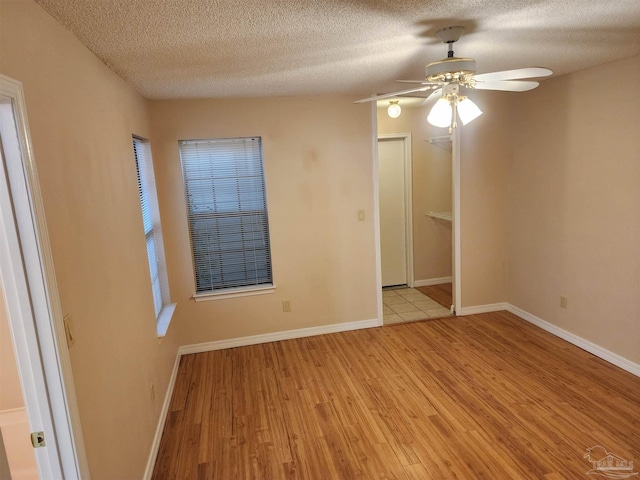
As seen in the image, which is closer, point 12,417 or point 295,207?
point 12,417

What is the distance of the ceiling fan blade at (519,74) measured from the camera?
1.93 metres

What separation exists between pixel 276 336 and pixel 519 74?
3.10 metres

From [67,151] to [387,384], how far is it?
8.75 feet

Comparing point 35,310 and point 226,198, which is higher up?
point 226,198

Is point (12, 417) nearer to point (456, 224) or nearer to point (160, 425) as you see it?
point (160, 425)

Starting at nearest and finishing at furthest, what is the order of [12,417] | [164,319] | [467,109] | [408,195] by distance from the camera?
1. [467,109]
2. [12,417]
3. [164,319]
4. [408,195]

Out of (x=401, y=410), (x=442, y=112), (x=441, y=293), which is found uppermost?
(x=442, y=112)


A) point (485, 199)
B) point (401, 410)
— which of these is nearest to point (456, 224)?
point (485, 199)

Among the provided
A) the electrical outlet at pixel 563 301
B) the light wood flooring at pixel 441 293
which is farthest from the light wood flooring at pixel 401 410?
the light wood flooring at pixel 441 293

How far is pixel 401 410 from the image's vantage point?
9.23 ft

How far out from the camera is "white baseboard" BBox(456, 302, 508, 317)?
445 cm

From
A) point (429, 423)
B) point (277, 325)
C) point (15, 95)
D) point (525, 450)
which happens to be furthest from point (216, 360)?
point (15, 95)

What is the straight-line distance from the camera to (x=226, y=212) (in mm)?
3830

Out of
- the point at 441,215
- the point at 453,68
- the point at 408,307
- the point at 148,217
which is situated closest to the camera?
the point at 453,68
